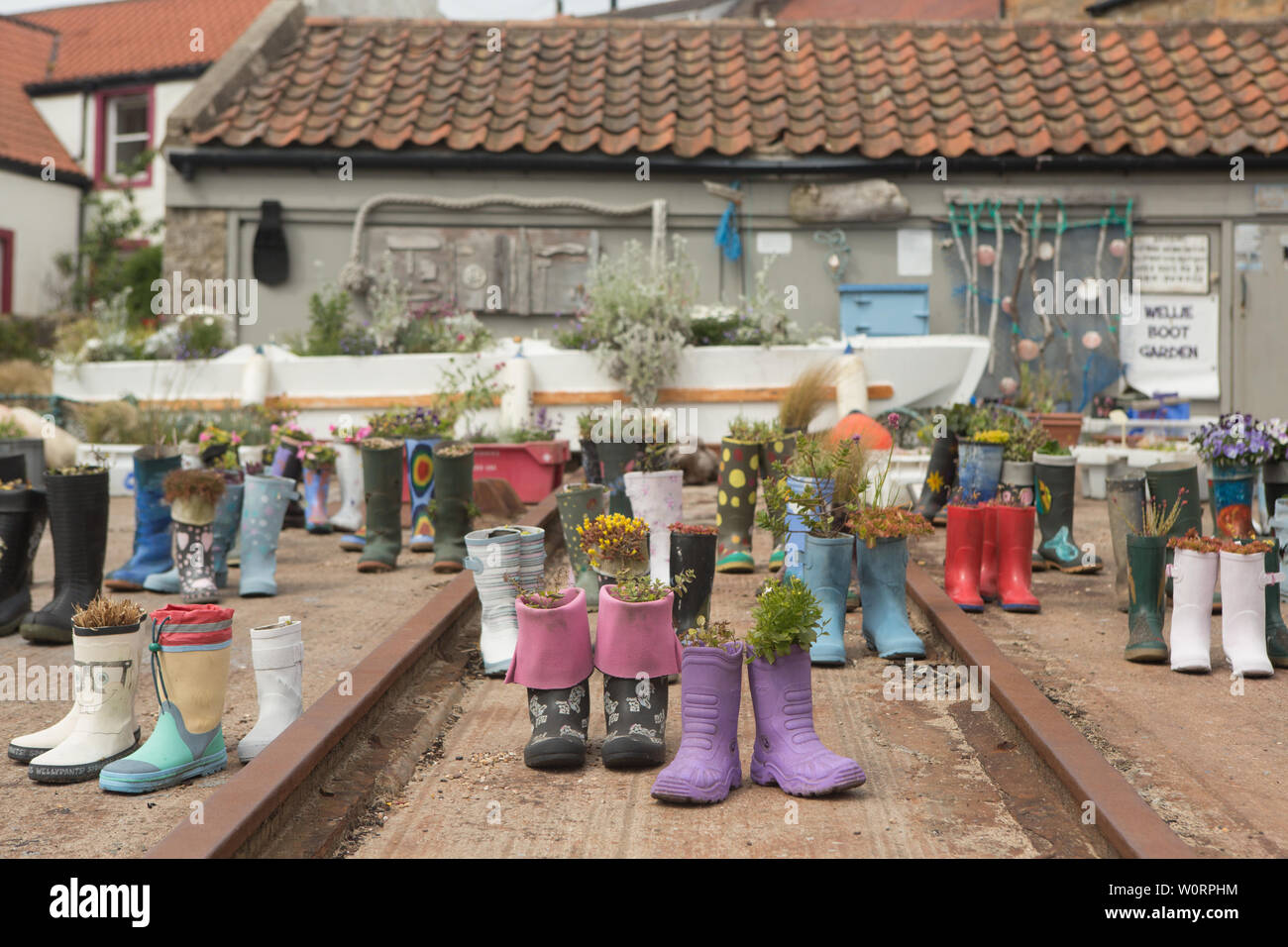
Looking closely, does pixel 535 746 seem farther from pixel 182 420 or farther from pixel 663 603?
pixel 182 420

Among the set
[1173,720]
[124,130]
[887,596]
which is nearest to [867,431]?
[887,596]

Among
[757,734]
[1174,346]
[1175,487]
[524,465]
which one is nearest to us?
[757,734]

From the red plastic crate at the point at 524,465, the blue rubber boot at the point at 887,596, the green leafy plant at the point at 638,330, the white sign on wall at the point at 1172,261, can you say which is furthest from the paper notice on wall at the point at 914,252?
the blue rubber boot at the point at 887,596

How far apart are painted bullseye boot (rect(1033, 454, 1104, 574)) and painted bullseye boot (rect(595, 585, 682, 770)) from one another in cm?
365

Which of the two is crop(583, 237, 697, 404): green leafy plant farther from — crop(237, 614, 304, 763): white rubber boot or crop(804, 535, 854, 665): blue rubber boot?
crop(237, 614, 304, 763): white rubber boot

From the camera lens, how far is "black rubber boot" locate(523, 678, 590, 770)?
12.5 ft

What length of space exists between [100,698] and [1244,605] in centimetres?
428

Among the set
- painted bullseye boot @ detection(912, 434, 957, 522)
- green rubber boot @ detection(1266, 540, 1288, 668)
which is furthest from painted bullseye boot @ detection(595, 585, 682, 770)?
painted bullseye boot @ detection(912, 434, 957, 522)

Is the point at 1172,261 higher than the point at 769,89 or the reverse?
the reverse

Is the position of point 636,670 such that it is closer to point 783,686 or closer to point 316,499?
point 783,686

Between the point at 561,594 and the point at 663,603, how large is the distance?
366 millimetres

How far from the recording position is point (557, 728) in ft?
12.7

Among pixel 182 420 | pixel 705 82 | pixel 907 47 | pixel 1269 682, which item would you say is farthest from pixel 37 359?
pixel 1269 682

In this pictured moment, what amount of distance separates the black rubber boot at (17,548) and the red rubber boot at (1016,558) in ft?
15.1
